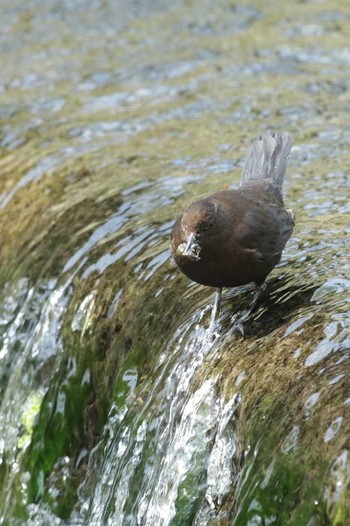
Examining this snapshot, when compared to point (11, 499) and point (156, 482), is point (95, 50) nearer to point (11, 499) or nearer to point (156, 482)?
point (11, 499)

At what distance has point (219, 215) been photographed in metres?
4.04

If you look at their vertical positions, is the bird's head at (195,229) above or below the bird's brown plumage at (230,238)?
above

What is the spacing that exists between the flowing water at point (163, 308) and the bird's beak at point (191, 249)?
0.34 meters

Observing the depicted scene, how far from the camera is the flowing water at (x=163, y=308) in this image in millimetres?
3416

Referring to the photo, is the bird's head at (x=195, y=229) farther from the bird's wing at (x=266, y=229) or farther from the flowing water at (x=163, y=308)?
the flowing water at (x=163, y=308)

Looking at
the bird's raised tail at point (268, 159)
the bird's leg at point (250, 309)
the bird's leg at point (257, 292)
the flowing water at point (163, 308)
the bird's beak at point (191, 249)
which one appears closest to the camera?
the flowing water at point (163, 308)

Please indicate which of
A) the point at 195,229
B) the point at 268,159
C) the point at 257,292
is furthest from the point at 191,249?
the point at 268,159

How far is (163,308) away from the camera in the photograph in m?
4.51

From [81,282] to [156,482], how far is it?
4.49 ft

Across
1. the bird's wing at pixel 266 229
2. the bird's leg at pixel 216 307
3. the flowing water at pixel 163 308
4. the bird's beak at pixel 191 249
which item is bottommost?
the flowing water at pixel 163 308

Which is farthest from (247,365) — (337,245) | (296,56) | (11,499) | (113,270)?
A: (296,56)

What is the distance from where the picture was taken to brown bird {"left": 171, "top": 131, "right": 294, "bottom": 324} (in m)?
3.95

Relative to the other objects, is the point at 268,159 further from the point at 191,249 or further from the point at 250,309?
the point at 191,249

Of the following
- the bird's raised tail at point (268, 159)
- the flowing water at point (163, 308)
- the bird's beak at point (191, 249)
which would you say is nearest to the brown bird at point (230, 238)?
the bird's beak at point (191, 249)
